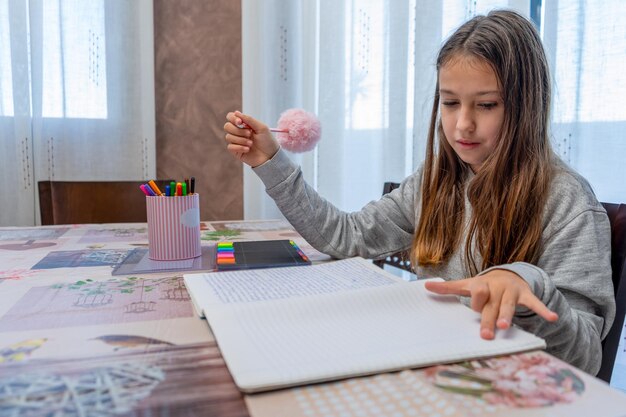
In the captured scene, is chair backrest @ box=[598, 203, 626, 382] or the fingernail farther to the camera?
chair backrest @ box=[598, 203, 626, 382]

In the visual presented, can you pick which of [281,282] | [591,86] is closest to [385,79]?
[591,86]

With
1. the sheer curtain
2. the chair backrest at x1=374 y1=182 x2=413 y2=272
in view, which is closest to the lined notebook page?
the chair backrest at x1=374 y1=182 x2=413 y2=272

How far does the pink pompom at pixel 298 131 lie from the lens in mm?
855

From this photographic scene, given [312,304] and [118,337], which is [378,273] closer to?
[312,304]

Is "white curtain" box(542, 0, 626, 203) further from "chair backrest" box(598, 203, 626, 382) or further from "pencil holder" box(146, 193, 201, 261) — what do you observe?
"pencil holder" box(146, 193, 201, 261)

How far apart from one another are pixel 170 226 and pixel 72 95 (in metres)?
1.29

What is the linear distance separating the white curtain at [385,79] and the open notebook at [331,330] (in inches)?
33.6

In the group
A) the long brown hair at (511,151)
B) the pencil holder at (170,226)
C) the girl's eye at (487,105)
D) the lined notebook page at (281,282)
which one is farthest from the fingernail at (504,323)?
the pencil holder at (170,226)

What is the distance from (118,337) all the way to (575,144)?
112 cm

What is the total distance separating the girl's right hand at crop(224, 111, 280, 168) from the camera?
0.82m

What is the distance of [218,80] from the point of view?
2027 mm

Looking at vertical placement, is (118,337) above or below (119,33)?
below

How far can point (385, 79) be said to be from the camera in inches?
65.6

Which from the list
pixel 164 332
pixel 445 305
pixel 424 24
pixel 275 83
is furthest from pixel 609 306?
pixel 275 83
